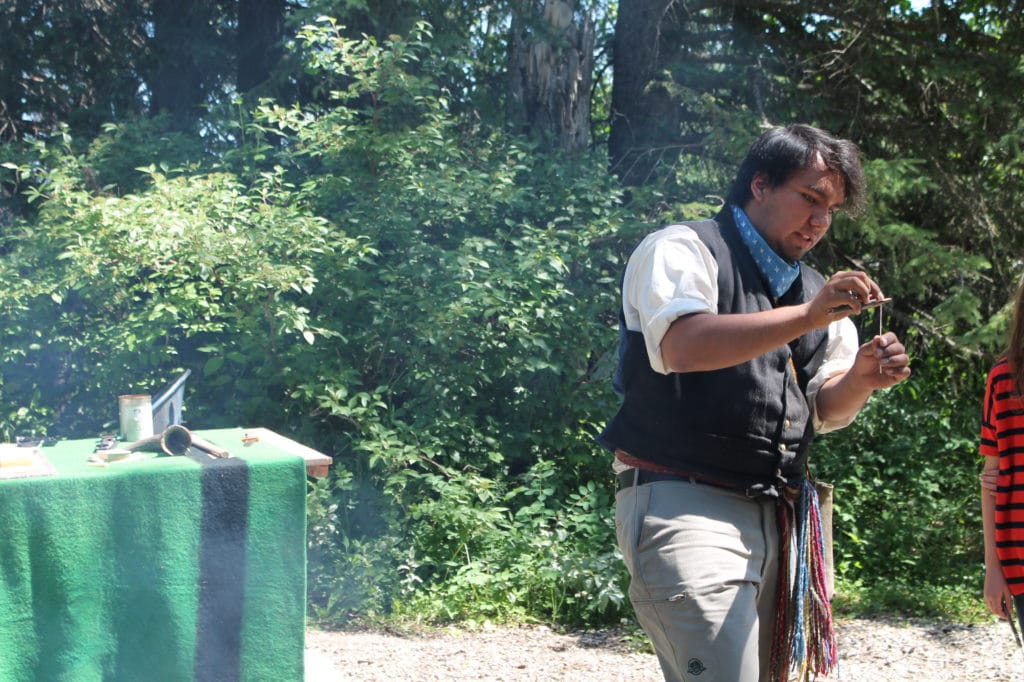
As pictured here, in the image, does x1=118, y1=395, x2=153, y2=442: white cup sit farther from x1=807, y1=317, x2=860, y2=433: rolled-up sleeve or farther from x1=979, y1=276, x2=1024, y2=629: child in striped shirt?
x1=979, y1=276, x2=1024, y2=629: child in striped shirt

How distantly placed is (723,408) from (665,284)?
1.06 feet

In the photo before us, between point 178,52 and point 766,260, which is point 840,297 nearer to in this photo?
point 766,260

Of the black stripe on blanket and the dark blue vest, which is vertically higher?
the dark blue vest

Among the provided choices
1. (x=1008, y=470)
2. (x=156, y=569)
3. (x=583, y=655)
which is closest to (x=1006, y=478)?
(x=1008, y=470)

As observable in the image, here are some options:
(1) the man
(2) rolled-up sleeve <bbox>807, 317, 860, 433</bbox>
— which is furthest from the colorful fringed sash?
(2) rolled-up sleeve <bbox>807, 317, 860, 433</bbox>

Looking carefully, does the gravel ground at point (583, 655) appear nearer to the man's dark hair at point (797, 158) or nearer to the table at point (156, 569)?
the table at point (156, 569)

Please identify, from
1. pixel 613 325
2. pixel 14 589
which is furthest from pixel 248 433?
pixel 613 325

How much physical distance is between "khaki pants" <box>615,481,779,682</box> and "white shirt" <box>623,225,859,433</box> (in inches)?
12.7

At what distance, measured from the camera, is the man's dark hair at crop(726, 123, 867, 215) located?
2.37 metres

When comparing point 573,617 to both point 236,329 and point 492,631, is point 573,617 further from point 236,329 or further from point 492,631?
point 236,329

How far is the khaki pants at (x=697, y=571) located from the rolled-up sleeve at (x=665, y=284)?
12.7 inches

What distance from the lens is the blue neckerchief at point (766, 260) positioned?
2395 mm

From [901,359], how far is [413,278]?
4075 millimetres

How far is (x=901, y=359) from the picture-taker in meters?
2.34
